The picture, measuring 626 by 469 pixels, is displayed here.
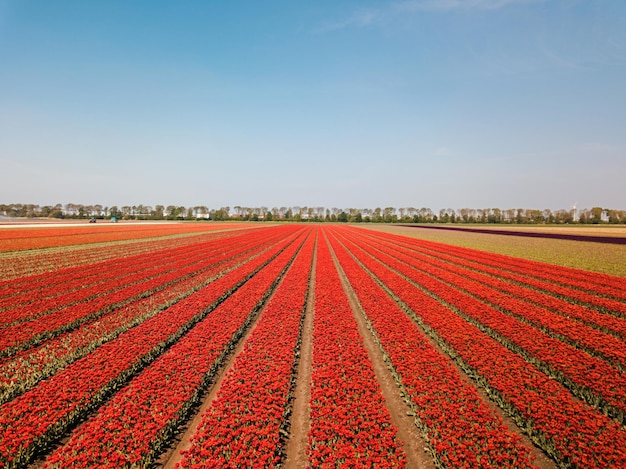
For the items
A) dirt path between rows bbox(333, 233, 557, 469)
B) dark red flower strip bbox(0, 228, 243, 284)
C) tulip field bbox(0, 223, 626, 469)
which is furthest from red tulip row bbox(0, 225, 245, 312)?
dirt path between rows bbox(333, 233, 557, 469)

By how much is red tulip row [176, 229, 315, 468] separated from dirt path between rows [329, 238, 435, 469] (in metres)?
2.21

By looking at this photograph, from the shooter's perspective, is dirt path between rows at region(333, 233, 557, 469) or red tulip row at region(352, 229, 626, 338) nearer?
dirt path between rows at region(333, 233, 557, 469)

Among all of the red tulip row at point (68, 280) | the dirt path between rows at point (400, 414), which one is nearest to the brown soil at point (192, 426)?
the dirt path between rows at point (400, 414)

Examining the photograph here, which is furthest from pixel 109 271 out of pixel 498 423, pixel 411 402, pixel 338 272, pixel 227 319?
pixel 498 423

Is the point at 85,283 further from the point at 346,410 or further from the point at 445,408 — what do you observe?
the point at 445,408

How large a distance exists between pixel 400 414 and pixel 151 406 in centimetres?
514

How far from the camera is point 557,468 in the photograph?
5.10 m

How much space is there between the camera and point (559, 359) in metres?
8.55

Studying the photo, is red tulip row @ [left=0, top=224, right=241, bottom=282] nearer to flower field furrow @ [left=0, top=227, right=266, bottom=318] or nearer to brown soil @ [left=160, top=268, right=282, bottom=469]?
flower field furrow @ [left=0, top=227, right=266, bottom=318]

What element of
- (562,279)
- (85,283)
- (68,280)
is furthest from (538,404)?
(68,280)

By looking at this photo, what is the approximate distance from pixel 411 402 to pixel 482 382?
7.17 feet

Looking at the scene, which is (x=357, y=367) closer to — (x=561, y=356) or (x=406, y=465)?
(x=406, y=465)

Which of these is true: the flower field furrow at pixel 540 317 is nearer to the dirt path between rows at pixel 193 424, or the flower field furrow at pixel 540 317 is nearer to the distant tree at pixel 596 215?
the dirt path between rows at pixel 193 424

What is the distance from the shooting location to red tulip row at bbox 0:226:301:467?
210 inches
